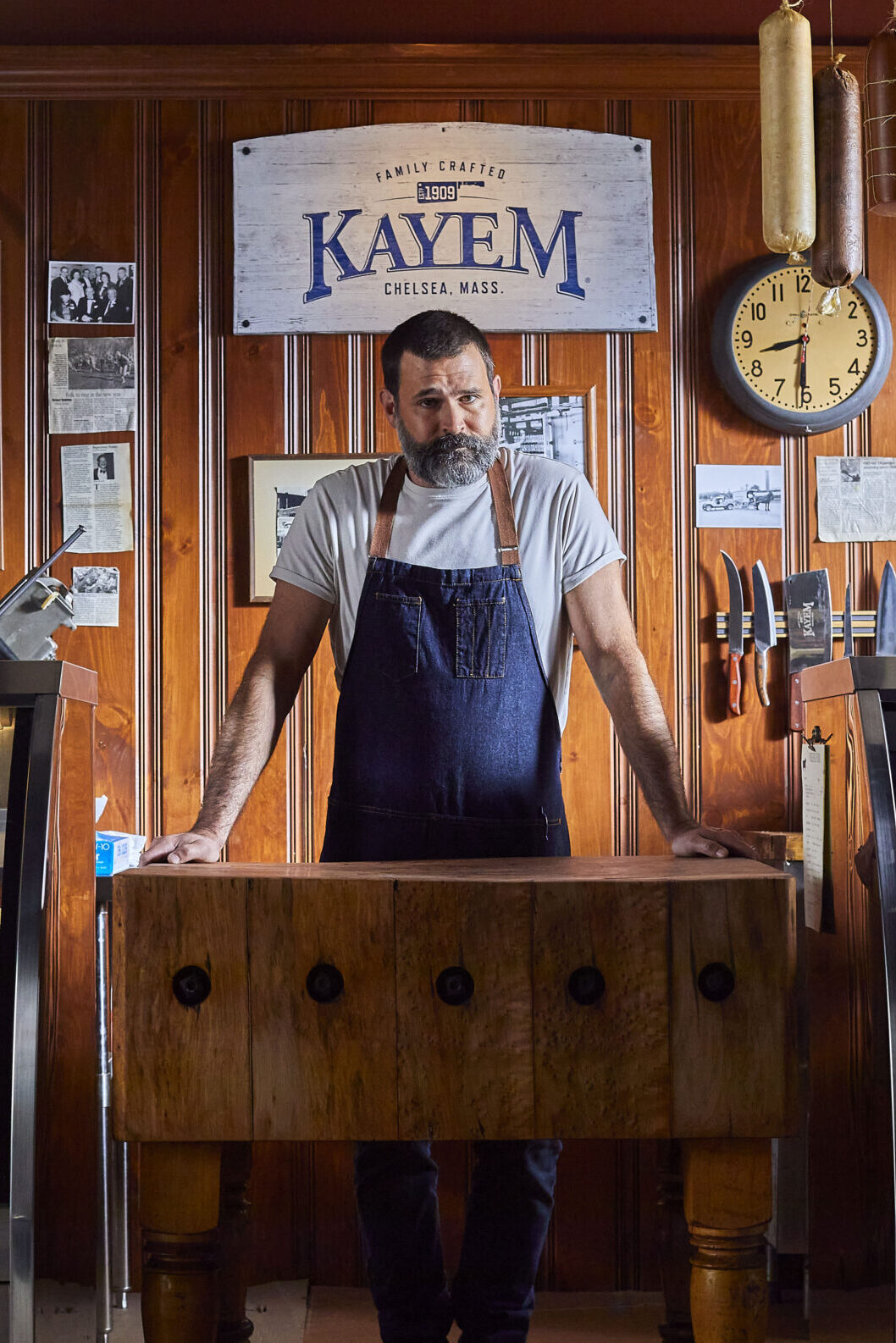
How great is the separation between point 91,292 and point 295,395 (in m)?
0.54

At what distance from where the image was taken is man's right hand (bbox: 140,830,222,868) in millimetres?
1536

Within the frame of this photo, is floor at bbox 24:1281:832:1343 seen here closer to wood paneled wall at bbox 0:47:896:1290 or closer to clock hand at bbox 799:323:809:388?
wood paneled wall at bbox 0:47:896:1290

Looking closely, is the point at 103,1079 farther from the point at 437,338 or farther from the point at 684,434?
the point at 684,434

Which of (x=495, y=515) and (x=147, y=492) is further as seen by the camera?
(x=147, y=492)

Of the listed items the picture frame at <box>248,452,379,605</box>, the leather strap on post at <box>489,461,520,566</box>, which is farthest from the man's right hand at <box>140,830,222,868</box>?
the picture frame at <box>248,452,379,605</box>

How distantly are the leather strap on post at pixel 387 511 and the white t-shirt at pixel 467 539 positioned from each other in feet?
0.04

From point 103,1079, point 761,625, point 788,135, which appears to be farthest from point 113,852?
point 788,135

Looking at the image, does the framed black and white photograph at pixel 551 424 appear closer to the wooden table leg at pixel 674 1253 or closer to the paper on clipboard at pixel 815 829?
the paper on clipboard at pixel 815 829

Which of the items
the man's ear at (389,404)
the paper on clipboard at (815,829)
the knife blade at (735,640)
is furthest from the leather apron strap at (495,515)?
the knife blade at (735,640)

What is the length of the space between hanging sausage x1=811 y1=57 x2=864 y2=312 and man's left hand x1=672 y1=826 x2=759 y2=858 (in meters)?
0.81

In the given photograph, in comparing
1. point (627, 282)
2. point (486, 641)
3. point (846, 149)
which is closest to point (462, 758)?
point (486, 641)

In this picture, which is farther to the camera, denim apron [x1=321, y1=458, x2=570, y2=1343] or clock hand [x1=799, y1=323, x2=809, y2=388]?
clock hand [x1=799, y1=323, x2=809, y2=388]

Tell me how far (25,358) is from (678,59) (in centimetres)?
170

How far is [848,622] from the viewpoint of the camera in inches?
110
